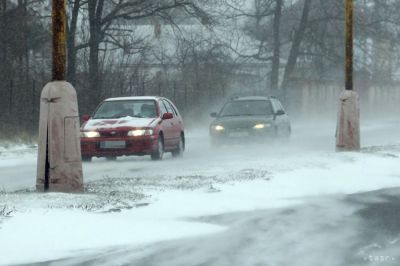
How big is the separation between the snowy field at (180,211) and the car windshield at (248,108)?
30.0 ft

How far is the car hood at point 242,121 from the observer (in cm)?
2691

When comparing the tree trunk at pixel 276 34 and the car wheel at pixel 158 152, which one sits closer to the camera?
the car wheel at pixel 158 152

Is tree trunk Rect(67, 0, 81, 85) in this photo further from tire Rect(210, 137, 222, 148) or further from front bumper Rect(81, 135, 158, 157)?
front bumper Rect(81, 135, 158, 157)

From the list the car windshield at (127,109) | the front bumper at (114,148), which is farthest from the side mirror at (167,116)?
the front bumper at (114,148)

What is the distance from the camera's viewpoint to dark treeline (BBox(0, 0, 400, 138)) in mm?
34531

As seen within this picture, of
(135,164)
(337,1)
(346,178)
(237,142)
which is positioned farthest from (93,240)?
(337,1)

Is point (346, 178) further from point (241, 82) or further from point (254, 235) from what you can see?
point (241, 82)

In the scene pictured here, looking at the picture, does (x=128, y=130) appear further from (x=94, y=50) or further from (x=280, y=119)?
(x=94, y=50)

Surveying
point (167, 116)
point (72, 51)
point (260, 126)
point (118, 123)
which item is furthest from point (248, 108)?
point (72, 51)

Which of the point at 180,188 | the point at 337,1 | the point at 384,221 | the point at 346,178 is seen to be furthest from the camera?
the point at 337,1

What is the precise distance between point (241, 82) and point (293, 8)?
5.20 m

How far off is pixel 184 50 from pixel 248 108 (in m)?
24.5

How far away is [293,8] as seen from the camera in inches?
2229

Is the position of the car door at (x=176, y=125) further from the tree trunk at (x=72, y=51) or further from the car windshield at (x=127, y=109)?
the tree trunk at (x=72, y=51)
